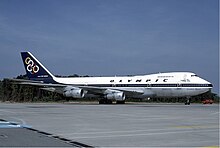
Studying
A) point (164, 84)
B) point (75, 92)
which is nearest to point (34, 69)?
point (75, 92)

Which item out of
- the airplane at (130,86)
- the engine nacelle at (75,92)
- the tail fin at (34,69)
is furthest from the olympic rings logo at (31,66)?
the engine nacelle at (75,92)

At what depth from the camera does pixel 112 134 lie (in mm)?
9945

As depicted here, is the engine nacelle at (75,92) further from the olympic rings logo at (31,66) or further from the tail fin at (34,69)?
the olympic rings logo at (31,66)

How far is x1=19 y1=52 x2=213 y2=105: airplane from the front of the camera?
126 ft

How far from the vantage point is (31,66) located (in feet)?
157

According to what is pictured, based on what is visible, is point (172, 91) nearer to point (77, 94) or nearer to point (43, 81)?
point (77, 94)

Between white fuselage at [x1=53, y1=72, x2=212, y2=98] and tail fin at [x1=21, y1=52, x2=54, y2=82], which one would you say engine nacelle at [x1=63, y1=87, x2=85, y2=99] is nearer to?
white fuselage at [x1=53, y1=72, x2=212, y2=98]

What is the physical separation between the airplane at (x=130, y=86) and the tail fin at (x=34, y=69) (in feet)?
1.21

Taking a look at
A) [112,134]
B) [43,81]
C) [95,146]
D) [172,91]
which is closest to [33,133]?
[112,134]

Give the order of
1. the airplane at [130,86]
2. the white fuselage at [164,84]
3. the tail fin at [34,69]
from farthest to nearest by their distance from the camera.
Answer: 1. the tail fin at [34,69]
2. the airplane at [130,86]
3. the white fuselage at [164,84]

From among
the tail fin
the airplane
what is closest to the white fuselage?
the airplane

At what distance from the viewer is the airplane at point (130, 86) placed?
38281 millimetres

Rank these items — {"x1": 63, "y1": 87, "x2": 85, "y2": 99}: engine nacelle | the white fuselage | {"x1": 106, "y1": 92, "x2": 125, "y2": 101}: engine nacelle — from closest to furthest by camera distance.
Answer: the white fuselage
{"x1": 106, "y1": 92, "x2": 125, "y2": 101}: engine nacelle
{"x1": 63, "y1": 87, "x2": 85, "y2": 99}: engine nacelle

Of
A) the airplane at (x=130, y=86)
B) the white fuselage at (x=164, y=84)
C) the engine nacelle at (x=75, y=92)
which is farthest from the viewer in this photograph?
the engine nacelle at (x=75, y=92)
